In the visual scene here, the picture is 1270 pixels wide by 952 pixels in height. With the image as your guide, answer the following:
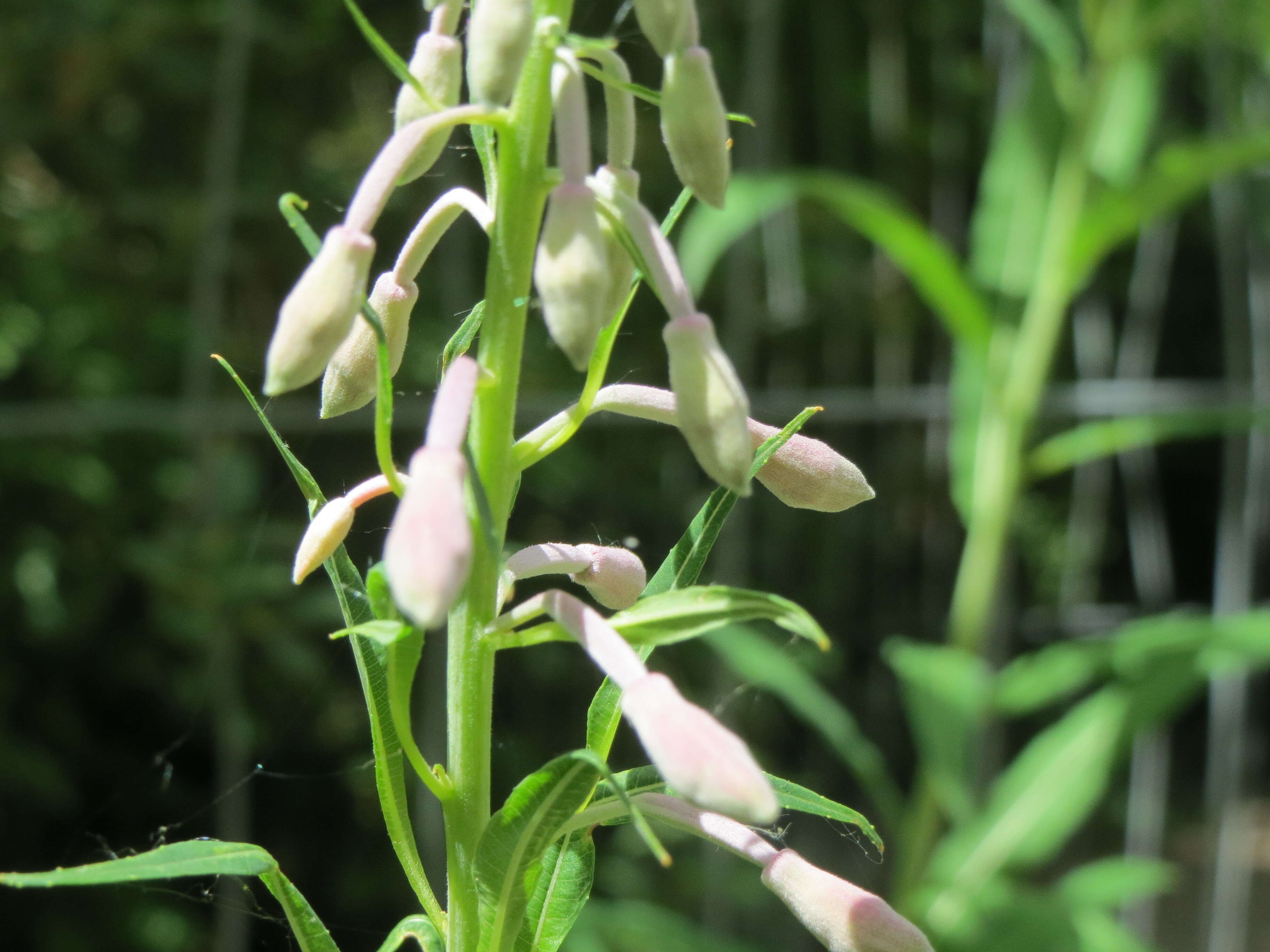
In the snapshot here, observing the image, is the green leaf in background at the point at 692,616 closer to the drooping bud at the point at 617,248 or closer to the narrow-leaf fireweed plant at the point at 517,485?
the narrow-leaf fireweed plant at the point at 517,485

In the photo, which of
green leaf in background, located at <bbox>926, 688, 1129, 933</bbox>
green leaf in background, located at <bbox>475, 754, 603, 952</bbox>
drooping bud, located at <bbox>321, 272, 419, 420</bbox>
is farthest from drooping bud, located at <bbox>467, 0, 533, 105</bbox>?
green leaf in background, located at <bbox>926, 688, 1129, 933</bbox>

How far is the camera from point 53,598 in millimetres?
1604

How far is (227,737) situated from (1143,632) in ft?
4.06

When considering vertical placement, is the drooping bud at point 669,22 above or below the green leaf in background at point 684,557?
above

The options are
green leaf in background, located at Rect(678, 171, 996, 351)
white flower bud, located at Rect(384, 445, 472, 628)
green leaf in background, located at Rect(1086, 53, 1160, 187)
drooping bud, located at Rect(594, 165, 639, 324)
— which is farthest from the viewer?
green leaf in background, located at Rect(1086, 53, 1160, 187)

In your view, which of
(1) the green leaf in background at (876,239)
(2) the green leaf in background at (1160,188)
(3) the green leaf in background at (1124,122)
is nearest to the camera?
(2) the green leaf in background at (1160,188)

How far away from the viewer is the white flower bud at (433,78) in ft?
1.45

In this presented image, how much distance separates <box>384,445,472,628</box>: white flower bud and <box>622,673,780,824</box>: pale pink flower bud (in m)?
0.07

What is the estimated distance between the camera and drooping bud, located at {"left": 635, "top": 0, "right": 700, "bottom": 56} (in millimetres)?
393

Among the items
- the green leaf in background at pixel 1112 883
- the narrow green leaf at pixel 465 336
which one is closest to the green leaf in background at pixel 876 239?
the green leaf in background at pixel 1112 883

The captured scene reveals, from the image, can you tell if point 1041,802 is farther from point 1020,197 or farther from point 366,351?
point 366,351

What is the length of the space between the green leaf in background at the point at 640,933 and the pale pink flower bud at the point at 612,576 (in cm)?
107

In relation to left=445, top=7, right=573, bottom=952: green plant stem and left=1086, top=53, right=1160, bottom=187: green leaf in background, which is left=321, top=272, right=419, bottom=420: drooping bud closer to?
left=445, top=7, right=573, bottom=952: green plant stem

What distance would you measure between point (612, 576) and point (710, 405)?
13 centimetres
